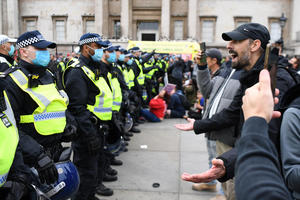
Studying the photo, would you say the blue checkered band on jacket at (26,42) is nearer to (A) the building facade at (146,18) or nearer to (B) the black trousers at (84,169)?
(B) the black trousers at (84,169)

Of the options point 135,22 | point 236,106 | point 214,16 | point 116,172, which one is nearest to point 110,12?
point 135,22

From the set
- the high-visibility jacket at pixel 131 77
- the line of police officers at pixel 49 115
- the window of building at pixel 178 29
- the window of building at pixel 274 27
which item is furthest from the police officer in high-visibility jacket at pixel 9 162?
the window of building at pixel 274 27

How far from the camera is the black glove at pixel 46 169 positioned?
8.64ft

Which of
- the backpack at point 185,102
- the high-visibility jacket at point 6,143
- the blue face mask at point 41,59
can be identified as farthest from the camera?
the backpack at point 185,102

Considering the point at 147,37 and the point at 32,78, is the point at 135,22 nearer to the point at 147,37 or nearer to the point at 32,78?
the point at 147,37

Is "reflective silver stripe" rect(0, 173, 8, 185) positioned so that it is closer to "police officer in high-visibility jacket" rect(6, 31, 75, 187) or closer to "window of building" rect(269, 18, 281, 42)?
"police officer in high-visibility jacket" rect(6, 31, 75, 187)

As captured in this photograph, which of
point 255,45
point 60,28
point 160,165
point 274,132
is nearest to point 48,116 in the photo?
point 255,45

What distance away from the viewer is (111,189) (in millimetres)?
4695

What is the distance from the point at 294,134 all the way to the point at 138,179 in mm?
3920

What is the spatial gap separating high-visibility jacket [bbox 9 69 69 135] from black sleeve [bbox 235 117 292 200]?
2.31 m

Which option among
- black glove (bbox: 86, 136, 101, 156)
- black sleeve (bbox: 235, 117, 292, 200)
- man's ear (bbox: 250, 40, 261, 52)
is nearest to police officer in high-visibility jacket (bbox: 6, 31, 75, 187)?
black glove (bbox: 86, 136, 101, 156)

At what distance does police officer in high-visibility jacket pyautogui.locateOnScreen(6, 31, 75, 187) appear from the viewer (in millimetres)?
2648

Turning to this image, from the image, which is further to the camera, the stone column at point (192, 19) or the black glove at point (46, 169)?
the stone column at point (192, 19)

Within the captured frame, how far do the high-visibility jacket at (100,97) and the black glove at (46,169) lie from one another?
138 centimetres
